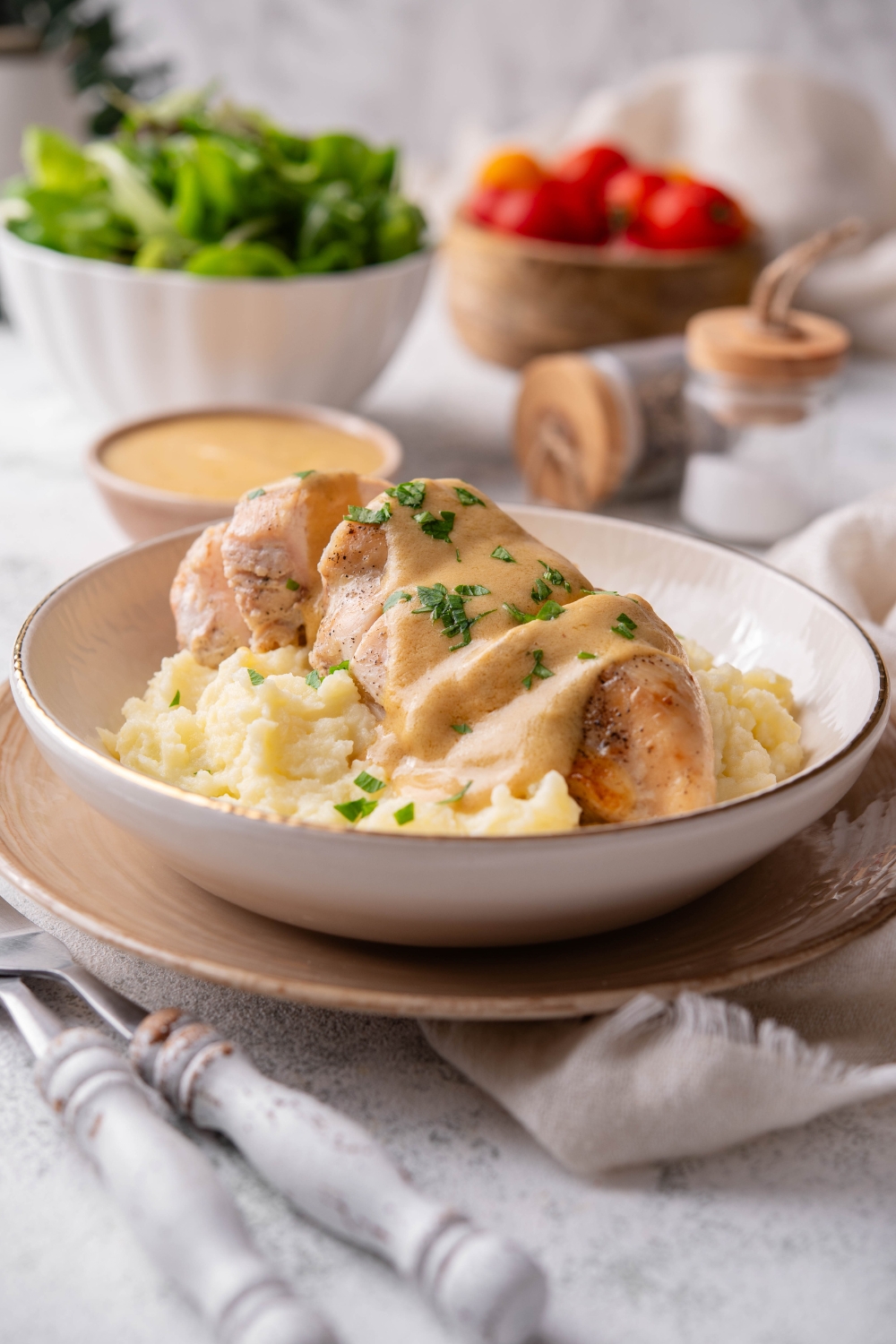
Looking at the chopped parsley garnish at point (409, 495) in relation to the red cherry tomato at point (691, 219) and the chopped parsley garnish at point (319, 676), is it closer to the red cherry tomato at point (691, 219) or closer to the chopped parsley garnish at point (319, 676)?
the chopped parsley garnish at point (319, 676)

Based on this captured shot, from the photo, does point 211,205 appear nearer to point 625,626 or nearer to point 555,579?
point 555,579

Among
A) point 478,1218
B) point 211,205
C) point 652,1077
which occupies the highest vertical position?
point 211,205

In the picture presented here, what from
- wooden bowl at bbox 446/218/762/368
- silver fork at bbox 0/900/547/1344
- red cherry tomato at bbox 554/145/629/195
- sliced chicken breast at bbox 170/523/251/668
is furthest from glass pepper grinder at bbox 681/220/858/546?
silver fork at bbox 0/900/547/1344

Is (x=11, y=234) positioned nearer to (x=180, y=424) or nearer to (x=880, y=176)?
(x=180, y=424)

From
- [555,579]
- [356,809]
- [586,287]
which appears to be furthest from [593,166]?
[356,809]

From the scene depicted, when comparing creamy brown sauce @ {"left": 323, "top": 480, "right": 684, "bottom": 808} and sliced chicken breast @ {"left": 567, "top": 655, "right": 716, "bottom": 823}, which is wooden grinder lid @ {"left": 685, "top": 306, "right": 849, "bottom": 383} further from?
sliced chicken breast @ {"left": 567, "top": 655, "right": 716, "bottom": 823}

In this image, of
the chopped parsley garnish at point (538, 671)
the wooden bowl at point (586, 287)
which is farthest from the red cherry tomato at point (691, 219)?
the chopped parsley garnish at point (538, 671)
